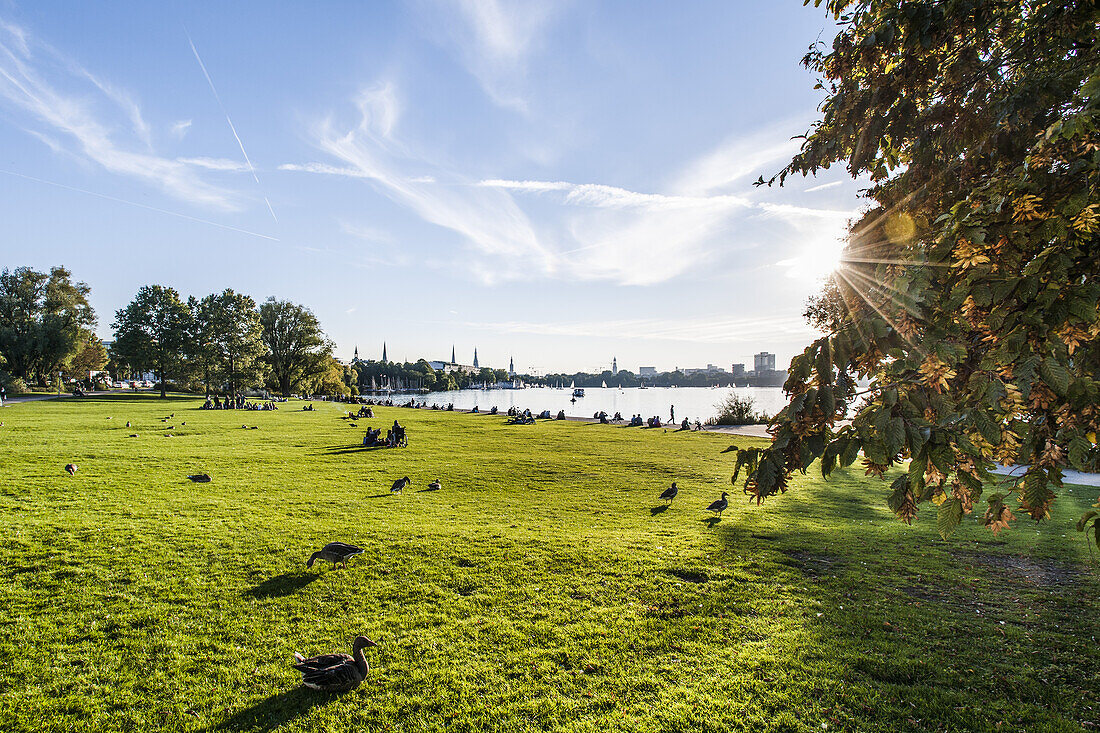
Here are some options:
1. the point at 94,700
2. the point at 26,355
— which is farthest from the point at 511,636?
the point at 26,355

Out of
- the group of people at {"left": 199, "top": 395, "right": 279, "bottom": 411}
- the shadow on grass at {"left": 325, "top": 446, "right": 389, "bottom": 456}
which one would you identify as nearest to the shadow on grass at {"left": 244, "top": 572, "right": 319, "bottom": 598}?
the shadow on grass at {"left": 325, "top": 446, "right": 389, "bottom": 456}

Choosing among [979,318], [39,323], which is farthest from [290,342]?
[979,318]

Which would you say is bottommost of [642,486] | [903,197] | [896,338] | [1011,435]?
[642,486]

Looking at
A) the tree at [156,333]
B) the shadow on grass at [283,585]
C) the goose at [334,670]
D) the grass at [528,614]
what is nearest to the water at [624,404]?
the grass at [528,614]

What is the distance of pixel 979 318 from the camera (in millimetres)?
2793

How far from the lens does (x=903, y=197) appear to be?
16.3 feet

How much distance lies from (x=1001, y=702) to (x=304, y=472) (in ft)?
56.6

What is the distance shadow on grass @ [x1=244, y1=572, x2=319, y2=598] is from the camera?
686 centimetres

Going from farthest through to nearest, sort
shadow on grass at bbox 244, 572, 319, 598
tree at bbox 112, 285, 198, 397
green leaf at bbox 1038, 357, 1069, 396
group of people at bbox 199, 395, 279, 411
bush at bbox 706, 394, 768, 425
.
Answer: tree at bbox 112, 285, 198, 397
group of people at bbox 199, 395, 279, 411
bush at bbox 706, 394, 768, 425
shadow on grass at bbox 244, 572, 319, 598
green leaf at bbox 1038, 357, 1069, 396

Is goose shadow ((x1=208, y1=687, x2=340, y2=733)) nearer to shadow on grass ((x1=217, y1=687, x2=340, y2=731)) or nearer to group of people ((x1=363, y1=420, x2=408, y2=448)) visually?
shadow on grass ((x1=217, y1=687, x2=340, y2=731))

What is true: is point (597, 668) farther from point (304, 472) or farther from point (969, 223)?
point (304, 472)

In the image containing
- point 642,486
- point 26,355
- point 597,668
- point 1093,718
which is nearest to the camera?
point 1093,718

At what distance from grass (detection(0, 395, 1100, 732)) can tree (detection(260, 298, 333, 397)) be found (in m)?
69.2

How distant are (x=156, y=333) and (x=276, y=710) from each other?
83.2 meters
